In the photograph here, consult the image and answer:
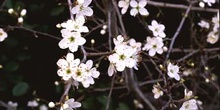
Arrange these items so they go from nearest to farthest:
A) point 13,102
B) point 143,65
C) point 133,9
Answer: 1. point 133,9
2. point 13,102
3. point 143,65

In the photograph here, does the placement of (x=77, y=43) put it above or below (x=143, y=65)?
below

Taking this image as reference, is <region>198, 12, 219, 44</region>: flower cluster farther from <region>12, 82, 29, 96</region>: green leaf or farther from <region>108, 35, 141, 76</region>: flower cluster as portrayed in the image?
<region>12, 82, 29, 96</region>: green leaf

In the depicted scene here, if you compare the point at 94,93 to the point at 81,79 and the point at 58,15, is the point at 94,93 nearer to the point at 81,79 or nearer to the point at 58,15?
the point at 58,15

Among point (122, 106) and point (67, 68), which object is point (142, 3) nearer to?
point (67, 68)

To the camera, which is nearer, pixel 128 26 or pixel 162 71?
pixel 162 71

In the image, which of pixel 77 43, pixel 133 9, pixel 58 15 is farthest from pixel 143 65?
pixel 77 43

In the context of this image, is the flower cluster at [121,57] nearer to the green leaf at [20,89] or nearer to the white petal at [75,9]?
the white petal at [75,9]

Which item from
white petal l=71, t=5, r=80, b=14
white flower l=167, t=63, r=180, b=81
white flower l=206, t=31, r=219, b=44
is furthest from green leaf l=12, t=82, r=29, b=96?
white flower l=206, t=31, r=219, b=44
